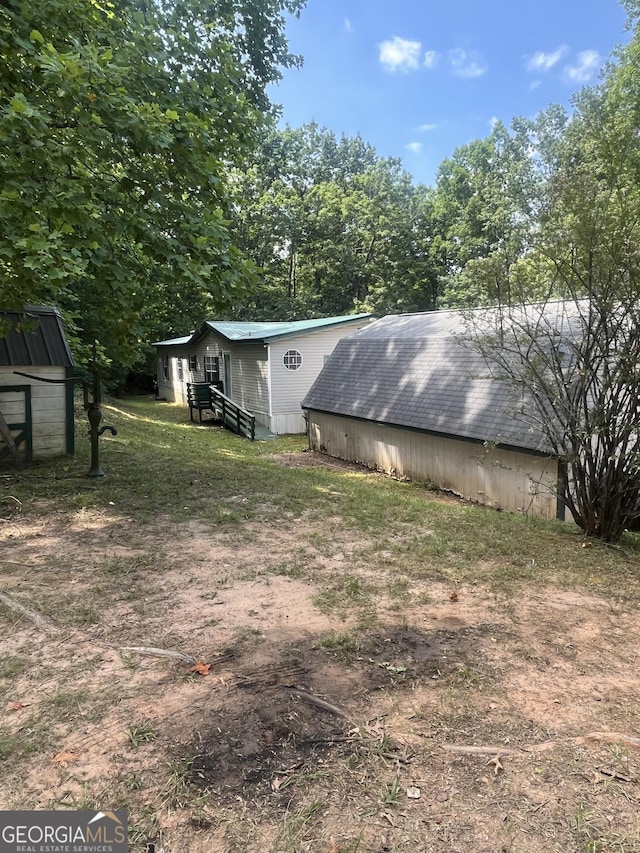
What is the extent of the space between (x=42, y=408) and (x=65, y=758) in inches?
295

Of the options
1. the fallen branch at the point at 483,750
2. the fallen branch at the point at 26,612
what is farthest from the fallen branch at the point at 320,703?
the fallen branch at the point at 26,612

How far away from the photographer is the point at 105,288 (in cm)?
658

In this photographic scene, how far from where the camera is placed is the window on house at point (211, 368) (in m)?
24.0

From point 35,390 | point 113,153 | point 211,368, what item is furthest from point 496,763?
point 211,368

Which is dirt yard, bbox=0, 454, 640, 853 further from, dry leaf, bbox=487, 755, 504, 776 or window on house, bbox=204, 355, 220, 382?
window on house, bbox=204, 355, 220, 382

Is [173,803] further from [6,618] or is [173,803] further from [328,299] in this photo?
[328,299]

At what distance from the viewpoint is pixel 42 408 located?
8.76 metres

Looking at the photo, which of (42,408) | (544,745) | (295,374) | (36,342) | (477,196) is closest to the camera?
(544,745)

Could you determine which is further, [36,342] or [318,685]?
[36,342]

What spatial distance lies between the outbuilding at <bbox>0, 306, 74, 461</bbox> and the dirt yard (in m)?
4.46

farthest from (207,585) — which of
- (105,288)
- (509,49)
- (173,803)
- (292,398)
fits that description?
(509,49)

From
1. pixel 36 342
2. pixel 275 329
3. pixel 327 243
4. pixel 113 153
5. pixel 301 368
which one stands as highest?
pixel 327 243

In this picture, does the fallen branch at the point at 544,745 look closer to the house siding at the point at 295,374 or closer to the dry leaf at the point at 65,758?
the dry leaf at the point at 65,758

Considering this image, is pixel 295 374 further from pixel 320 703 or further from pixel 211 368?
pixel 320 703
